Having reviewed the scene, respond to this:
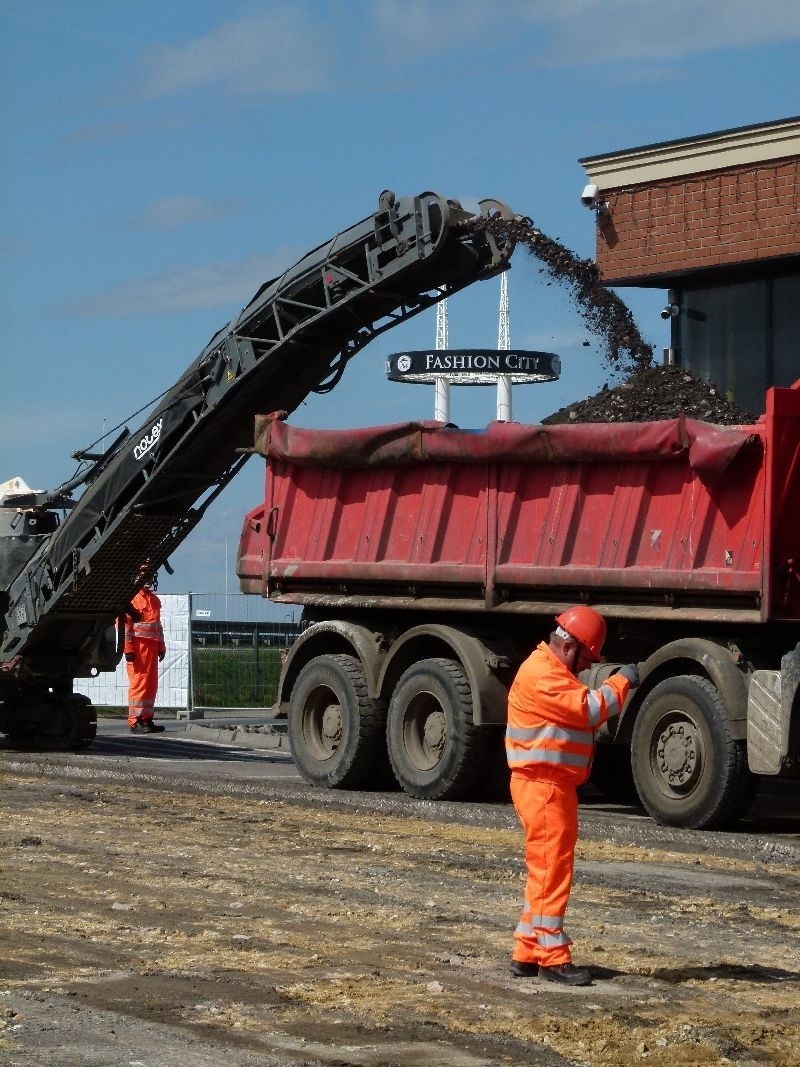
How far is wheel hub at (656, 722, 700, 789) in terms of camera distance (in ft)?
43.5

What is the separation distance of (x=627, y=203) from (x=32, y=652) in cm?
907

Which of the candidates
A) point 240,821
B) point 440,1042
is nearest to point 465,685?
point 240,821

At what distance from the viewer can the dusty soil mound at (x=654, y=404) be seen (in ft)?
53.6

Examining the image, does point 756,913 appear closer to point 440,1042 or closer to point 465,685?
point 440,1042

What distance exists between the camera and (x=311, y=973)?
Result: 7.88 m

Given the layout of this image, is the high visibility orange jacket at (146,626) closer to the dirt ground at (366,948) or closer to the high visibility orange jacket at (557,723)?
the dirt ground at (366,948)

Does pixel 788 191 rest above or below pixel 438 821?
above

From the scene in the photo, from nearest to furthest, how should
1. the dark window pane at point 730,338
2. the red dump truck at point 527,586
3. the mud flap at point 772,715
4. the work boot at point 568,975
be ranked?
the work boot at point 568,975
the mud flap at point 772,715
the red dump truck at point 527,586
the dark window pane at point 730,338

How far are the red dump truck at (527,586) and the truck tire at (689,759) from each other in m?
0.02

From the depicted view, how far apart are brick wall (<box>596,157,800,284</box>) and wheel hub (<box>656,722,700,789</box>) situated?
964 cm

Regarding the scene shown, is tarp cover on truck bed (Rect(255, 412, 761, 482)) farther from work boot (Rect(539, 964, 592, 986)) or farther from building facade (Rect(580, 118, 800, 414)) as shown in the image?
building facade (Rect(580, 118, 800, 414))

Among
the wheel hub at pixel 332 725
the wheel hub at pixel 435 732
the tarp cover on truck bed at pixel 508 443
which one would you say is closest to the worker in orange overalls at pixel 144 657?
the wheel hub at pixel 332 725

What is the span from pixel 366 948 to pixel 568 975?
44.3 inches

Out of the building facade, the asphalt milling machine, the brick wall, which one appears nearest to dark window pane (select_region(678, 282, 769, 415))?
the building facade
